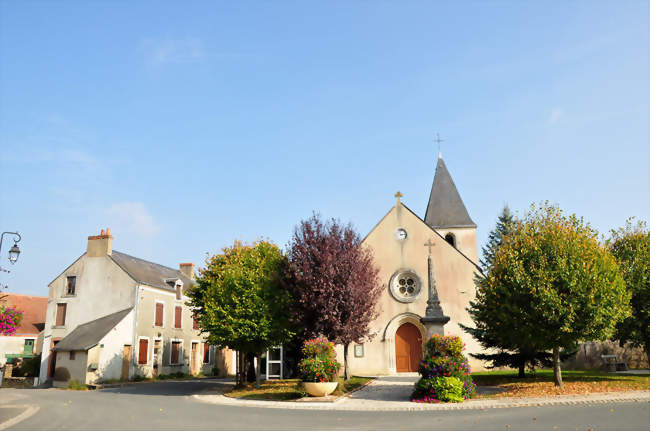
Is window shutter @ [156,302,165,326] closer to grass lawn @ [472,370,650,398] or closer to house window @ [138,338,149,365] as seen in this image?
house window @ [138,338,149,365]

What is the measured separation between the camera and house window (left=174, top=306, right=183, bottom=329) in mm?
33531

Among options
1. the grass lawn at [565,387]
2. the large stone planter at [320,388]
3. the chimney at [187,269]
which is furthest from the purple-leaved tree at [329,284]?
the chimney at [187,269]

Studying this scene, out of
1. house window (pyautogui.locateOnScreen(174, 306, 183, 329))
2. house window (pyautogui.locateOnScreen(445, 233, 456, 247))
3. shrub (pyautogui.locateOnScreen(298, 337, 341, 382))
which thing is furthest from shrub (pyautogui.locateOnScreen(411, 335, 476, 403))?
house window (pyautogui.locateOnScreen(174, 306, 183, 329))

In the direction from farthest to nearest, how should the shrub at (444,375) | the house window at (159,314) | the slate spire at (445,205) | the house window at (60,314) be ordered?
the slate spire at (445,205), the house window at (159,314), the house window at (60,314), the shrub at (444,375)

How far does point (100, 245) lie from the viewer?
3073 cm

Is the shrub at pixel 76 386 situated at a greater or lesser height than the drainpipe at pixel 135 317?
lesser

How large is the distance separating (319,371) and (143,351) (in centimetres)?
1791

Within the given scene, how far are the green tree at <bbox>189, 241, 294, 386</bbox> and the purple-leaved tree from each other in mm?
736

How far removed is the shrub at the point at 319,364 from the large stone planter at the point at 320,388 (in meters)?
0.19

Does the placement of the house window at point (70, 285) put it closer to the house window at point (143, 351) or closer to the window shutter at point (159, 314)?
the window shutter at point (159, 314)

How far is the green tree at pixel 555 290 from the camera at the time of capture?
589 inches

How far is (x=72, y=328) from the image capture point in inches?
1168

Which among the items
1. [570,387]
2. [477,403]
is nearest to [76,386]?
[477,403]

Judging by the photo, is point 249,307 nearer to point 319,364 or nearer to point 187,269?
point 319,364
